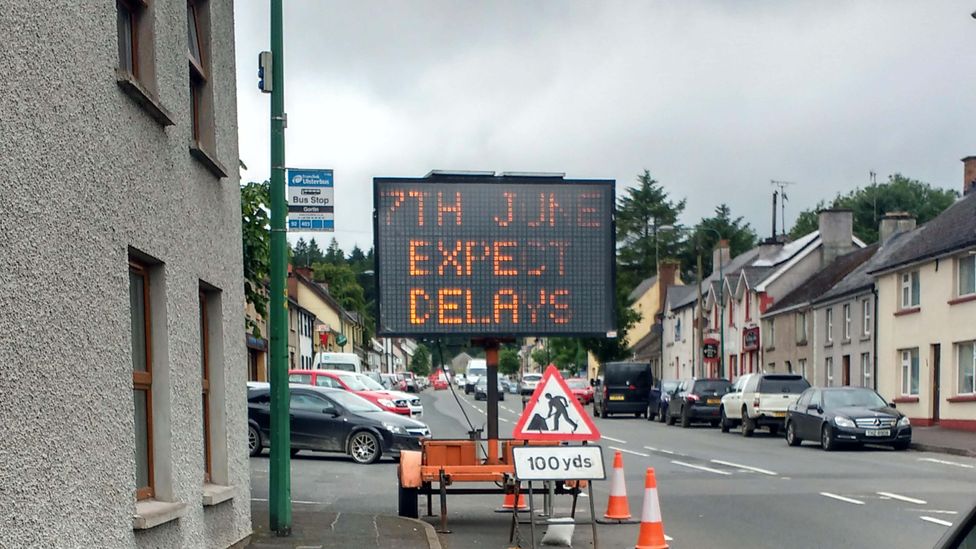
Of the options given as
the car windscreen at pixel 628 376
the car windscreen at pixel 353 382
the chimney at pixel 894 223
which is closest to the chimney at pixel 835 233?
the chimney at pixel 894 223

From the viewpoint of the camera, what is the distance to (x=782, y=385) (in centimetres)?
3559

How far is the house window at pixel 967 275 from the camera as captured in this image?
35.2 meters

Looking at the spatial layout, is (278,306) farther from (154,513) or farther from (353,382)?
(353,382)

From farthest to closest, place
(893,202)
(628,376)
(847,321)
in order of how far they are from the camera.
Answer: (893,202) < (628,376) < (847,321)

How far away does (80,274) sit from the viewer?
6.36 metres

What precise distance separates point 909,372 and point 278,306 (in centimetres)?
3237

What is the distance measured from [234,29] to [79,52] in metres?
5.14

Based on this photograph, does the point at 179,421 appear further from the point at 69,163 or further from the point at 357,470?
the point at 357,470

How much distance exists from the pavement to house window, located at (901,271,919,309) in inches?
475

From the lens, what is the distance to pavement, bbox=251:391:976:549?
12.4 metres

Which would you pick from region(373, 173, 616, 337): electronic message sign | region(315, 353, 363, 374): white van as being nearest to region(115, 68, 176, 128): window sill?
region(373, 173, 616, 337): electronic message sign

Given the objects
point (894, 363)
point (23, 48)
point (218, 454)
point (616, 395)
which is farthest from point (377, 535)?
point (616, 395)

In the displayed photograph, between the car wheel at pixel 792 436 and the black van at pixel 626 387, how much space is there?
18.8m

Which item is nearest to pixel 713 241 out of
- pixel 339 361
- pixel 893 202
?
pixel 893 202
